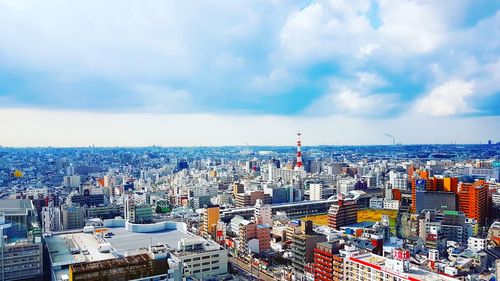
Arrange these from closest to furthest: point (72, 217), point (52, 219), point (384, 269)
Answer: point (384, 269) → point (52, 219) → point (72, 217)

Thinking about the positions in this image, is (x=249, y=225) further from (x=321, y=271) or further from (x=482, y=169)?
(x=482, y=169)

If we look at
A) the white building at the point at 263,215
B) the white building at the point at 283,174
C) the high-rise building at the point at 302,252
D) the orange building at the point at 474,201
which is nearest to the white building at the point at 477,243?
the orange building at the point at 474,201

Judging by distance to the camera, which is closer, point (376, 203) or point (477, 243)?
point (477, 243)

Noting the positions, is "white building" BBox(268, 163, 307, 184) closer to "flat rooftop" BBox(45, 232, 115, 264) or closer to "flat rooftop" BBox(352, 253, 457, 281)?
"flat rooftop" BBox(45, 232, 115, 264)

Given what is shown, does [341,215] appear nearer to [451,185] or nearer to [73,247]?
[451,185]

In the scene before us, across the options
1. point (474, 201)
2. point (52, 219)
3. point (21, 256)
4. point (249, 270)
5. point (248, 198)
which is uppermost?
point (474, 201)

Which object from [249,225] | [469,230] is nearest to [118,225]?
[249,225]

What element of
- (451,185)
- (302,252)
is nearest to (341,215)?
(302,252)

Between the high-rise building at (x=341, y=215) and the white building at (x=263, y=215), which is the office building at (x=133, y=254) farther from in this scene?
the high-rise building at (x=341, y=215)
